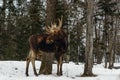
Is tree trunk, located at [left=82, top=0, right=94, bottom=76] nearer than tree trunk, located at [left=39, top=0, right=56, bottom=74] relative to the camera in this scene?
No

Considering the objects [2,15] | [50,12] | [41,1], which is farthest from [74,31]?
[50,12]

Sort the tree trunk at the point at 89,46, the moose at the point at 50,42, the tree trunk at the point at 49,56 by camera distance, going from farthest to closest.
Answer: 1. the tree trunk at the point at 89,46
2. the tree trunk at the point at 49,56
3. the moose at the point at 50,42

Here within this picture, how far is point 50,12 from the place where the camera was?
18062 millimetres

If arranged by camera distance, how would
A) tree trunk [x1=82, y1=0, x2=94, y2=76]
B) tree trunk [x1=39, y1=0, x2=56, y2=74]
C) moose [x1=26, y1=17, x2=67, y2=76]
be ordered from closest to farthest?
moose [x1=26, y1=17, x2=67, y2=76] → tree trunk [x1=39, y1=0, x2=56, y2=74] → tree trunk [x1=82, y1=0, x2=94, y2=76]

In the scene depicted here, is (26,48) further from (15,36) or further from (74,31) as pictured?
(74,31)

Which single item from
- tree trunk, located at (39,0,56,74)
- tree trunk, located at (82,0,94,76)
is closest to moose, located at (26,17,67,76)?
tree trunk, located at (39,0,56,74)

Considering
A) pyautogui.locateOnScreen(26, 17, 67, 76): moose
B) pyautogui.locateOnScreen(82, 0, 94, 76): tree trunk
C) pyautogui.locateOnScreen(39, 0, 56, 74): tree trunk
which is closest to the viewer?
pyautogui.locateOnScreen(26, 17, 67, 76): moose

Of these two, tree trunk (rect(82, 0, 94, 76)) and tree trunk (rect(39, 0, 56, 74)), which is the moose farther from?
tree trunk (rect(82, 0, 94, 76))

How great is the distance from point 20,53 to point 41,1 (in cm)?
677

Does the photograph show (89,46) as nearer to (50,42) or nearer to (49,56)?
(49,56)

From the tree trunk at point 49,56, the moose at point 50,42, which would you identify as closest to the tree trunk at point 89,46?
the moose at point 50,42

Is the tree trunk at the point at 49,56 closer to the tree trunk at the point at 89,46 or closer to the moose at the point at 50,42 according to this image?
the moose at the point at 50,42

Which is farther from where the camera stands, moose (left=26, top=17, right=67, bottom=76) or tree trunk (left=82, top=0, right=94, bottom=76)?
tree trunk (left=82, top=0, right=94, bottom=76)

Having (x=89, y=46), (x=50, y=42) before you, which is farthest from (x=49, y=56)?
(x=89, y=46)
